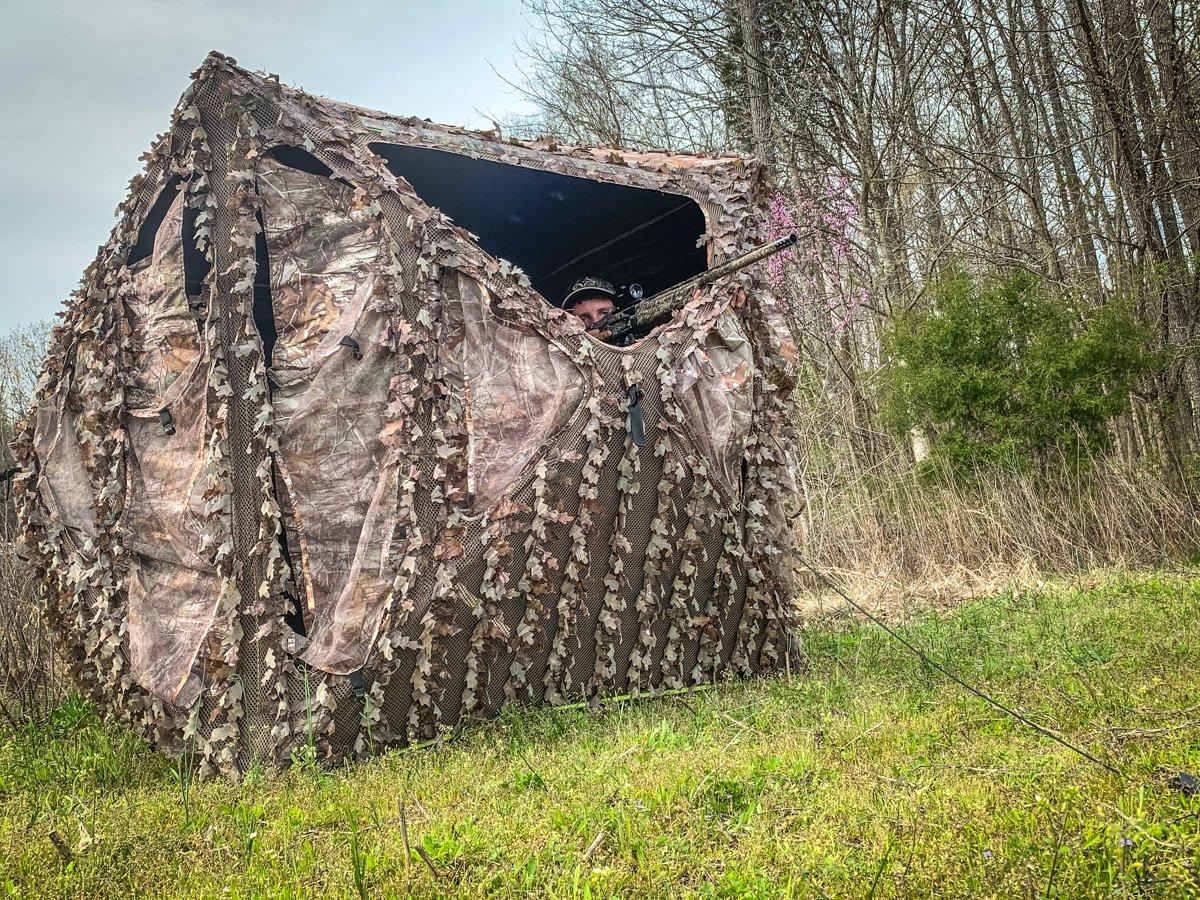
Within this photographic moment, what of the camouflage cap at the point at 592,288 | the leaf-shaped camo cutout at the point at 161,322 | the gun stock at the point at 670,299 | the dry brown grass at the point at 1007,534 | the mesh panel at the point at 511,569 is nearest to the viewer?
the mesh panel at the point at 511,569

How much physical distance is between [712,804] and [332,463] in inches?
91.1

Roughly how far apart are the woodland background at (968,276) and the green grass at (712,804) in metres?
3.20

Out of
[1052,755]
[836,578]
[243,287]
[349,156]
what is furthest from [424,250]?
[836,578]

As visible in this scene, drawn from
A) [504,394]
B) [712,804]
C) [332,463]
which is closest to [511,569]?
[504,394]

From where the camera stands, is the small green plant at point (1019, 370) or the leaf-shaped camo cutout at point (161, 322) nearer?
the leaf-shaped camo cutout at point (161, 322)

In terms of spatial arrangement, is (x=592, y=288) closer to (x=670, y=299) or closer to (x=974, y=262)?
(x=670, y=299)

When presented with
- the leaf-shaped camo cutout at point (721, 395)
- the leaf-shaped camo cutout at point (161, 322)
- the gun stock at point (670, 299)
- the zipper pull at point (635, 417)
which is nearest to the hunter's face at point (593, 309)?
the gun stock at point (670, 299)

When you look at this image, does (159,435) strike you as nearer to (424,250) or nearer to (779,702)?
(424,250)

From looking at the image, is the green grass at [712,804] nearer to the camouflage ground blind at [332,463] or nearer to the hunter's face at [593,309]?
the camouflage ground blind at [332,463]

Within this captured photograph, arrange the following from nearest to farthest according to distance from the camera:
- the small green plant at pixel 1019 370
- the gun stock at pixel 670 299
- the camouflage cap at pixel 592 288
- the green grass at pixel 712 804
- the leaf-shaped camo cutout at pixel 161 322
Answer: the green grass at pixel 712 804 → the leaf-shaped camo cutout at pixel 161 322 → the gun stock at pixel 670 299 → the camouflage cap at pixel 592 288 → the small green plant at pixel 1019 370

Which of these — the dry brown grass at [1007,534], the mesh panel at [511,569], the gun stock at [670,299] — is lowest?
the dry brown grass at [1007,534]

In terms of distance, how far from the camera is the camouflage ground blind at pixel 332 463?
3.94 m

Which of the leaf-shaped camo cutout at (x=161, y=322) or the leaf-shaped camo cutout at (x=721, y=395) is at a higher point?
the leaf-shaped camo cutout at (x=161, y=322)

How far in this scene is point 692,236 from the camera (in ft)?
21.3
